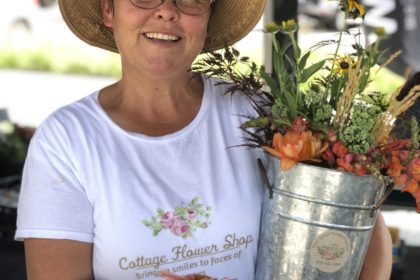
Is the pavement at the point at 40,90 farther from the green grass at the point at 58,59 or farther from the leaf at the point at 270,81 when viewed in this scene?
the leaf at the point at 270,81

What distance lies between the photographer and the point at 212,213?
5.41 ft

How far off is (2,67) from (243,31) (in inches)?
310

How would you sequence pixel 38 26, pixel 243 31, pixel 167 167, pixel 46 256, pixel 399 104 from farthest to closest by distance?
pixel 38 26
pixel 243 31
pixel 167 167
pixel 46 256
pixel 399 104

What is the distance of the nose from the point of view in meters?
1.64

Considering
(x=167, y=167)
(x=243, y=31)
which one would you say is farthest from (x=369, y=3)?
(x=167, y=167)

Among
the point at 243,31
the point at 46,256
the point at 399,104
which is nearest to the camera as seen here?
the point at 399,104

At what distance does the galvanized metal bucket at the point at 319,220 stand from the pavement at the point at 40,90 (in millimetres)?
6172

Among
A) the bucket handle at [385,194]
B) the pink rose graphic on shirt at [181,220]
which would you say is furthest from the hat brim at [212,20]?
the bucket handle at [385,194]

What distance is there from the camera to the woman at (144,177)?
1594 mm

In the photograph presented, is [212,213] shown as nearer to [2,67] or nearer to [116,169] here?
[116,169]

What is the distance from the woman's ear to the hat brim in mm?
118

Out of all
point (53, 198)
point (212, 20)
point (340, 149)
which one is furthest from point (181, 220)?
point (212, 20)

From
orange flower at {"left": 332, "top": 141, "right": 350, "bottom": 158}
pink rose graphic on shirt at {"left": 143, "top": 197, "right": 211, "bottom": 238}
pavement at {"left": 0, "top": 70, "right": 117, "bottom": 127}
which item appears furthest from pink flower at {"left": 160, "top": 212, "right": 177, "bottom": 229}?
pavement at {"left": 0, "top": 70, "right": 117, "bottom": 127}

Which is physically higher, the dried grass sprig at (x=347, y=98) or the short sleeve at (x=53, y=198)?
the dried grass sprig at (x=347, y=98)
